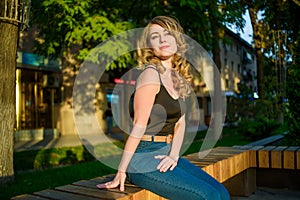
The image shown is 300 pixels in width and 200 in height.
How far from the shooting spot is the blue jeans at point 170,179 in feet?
7.51

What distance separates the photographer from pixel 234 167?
446 centimetres

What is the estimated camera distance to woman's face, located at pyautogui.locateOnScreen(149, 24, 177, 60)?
2.54 metres

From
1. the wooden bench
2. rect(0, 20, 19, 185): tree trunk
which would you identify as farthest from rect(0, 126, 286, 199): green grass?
the wooden bench

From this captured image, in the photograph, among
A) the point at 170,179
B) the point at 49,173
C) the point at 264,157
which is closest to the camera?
the point at 170,179

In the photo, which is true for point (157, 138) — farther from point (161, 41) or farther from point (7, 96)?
point (7, 96)

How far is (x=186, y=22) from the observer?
35.4 ft

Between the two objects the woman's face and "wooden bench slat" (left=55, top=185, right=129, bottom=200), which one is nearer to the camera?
"wooden bench slat" (left=55, top=185, right=129, bottom=200)

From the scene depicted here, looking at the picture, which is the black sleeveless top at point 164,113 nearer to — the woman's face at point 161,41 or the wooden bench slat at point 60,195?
the woman's face at point 161,41

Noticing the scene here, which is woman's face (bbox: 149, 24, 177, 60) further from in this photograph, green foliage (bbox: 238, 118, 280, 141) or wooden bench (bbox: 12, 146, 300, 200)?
green foliage (bbox: 238, 118, 280, 141)

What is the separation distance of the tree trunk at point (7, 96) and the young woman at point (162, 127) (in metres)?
3.93

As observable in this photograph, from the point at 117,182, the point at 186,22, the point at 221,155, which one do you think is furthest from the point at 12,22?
the point at 186,22

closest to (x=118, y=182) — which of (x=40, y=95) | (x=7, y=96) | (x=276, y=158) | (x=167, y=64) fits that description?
(x=167, y=64)

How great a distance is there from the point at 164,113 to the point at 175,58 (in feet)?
1.51

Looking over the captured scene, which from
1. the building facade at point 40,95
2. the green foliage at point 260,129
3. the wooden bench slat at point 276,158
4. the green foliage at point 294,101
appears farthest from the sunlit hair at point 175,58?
the building facade at point 40,95
